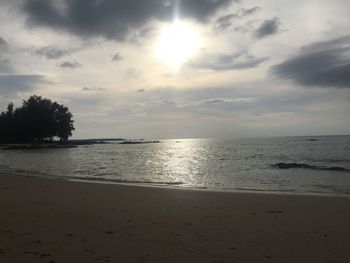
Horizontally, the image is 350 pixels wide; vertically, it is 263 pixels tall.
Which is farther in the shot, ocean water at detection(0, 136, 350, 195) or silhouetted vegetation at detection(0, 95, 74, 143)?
silhouetted vegetation at detection(0, 95, 74, 143)

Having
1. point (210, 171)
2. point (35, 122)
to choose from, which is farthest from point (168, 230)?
point (35, 122)

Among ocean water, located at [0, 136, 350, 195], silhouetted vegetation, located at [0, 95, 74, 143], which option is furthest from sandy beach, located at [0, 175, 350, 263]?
silhouetted vegetation, located at [0, 95, 74, 143]

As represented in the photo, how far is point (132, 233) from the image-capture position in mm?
7410

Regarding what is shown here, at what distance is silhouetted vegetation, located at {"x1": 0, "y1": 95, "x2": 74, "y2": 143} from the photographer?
101 m

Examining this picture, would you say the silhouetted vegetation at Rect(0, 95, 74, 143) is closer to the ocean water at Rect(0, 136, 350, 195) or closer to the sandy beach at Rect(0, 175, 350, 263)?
the ocean water at Rect(0, 136, 350, 195)

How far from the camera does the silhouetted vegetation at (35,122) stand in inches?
3959

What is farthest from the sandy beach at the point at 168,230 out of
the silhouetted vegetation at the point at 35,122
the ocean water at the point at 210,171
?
the silhouetted vegetation at the point at 35,122

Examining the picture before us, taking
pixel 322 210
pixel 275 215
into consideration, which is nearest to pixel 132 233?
pixel 275 215

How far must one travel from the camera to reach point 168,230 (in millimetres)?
7801

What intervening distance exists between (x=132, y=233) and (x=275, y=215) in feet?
14.9

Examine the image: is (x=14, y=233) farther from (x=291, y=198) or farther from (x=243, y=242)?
(x=291, y=198)

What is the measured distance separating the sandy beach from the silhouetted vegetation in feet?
311

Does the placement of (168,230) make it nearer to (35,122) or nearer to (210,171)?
(210,171)

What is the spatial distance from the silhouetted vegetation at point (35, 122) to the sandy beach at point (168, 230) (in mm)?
94742
